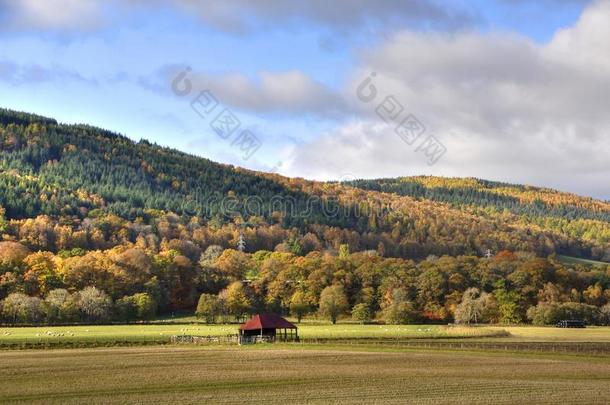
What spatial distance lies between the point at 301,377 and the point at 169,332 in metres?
52.3

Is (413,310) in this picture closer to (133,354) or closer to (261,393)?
(133,354)

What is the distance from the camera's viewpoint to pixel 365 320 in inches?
4830

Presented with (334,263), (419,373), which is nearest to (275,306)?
(334,263)

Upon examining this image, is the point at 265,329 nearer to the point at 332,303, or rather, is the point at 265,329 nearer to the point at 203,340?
the point at 203,340

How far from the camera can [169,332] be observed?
97.1 metres

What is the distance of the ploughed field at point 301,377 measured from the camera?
131 feet

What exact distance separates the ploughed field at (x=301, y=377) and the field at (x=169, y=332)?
1686 cm

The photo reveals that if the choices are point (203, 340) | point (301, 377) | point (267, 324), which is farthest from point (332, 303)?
point (301, 377)

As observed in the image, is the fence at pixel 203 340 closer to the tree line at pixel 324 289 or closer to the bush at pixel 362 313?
the tree line at pixel 324 289

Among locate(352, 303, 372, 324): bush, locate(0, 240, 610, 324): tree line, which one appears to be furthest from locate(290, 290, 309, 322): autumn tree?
locate(352, 303, 372, 324): bush

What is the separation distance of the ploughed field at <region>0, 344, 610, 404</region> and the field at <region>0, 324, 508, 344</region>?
55.3 feet

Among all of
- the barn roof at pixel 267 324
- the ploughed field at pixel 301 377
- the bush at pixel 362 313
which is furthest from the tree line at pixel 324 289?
the ploughed field at pixel 301 377

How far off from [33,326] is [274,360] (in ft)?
188

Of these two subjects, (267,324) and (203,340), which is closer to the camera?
(203,340)
